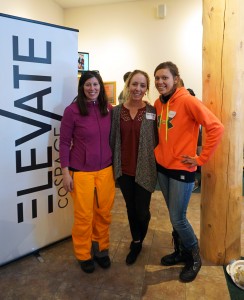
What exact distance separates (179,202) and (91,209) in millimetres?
607

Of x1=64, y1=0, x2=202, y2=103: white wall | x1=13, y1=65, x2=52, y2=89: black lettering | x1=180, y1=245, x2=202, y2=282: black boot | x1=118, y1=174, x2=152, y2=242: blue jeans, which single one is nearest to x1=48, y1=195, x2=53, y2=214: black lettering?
x1=118, y1=174, x2=152, y2=242: blue jeans

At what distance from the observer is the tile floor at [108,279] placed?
1.74m

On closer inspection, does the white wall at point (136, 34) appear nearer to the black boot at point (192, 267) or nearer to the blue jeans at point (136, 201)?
the blue jeans at point (136, 201)

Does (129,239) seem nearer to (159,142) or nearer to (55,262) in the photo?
(55,262)

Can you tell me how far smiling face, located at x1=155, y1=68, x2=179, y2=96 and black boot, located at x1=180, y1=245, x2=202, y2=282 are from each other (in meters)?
1.09

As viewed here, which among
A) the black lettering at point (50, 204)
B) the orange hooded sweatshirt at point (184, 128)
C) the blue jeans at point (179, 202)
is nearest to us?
the orange hooded sweatshirt at point (184, 128)

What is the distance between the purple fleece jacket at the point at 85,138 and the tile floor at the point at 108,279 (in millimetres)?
775

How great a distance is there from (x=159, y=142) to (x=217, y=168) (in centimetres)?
49

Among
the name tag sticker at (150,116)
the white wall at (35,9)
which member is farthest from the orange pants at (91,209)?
the white wall at (35,9)

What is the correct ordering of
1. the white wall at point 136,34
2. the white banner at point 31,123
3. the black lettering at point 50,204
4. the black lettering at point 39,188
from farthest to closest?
the white wall at point 136,34, the black lettering at point 50,204, the black lettering at point 39,188, the white banner at point 31,123

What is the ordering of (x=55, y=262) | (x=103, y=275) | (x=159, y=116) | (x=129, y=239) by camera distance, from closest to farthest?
(x=159, y=116) < (x=103, y=275) < (x=55, y=262) < (x=129, y=239)

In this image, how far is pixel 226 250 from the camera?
2.02m

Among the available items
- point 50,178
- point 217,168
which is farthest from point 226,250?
point 50,178

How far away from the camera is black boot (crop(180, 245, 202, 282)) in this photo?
6.11 ft
